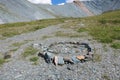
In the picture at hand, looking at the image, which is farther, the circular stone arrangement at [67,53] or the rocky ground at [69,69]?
the circular stone arrangement at [67,53]

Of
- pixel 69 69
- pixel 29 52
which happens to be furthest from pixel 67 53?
pixel 69 69

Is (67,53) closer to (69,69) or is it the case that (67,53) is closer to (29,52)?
(29,52)

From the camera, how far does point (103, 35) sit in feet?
107

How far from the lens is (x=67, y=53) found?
26531mm

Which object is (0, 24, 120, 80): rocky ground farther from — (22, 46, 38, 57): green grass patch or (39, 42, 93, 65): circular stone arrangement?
(22, 46, 38, 57): green grass patch

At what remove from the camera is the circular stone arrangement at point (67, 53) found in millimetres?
24044

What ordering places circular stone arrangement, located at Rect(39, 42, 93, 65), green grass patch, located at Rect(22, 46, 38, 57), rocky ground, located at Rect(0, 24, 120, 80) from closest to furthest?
rocky ground, located at Rect(0, 24, 120, 80) → circular stone arrangement, located at Rect(39, 42, 93, 65) → green grass patch, located at Rect(22, 46, 38, 57)

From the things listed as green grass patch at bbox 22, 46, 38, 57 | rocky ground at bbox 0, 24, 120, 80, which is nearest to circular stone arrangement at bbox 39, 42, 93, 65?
rocky ground at bbox 0, 24, 120, 80

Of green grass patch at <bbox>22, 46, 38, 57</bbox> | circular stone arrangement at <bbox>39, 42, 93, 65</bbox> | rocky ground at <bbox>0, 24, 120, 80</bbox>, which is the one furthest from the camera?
green grass patch at <bbox>22, 46, 38, 57</bbox>

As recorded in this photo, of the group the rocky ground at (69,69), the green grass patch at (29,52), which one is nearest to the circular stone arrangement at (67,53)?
the rocky ground at (69,69)

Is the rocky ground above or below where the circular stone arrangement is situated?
below

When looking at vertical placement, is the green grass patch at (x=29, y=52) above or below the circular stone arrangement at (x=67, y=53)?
below

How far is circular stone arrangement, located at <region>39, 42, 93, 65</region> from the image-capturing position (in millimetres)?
24044

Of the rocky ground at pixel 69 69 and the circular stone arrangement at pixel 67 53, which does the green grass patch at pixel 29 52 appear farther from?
the circular stone arrangement at pixel 67 53
